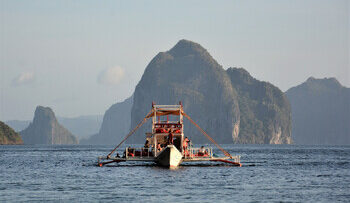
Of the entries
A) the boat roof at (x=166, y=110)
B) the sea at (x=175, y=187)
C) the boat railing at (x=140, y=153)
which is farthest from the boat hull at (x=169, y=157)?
the boat roof at (x=166, y=110)

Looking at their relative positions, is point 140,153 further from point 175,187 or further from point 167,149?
point 175,187

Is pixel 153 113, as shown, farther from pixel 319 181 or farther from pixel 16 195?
pixel 16 195

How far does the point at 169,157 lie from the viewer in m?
68.1

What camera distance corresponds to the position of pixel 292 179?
195 ft

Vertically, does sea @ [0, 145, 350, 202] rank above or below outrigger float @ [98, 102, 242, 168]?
below

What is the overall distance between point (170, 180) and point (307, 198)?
15536 millimetres

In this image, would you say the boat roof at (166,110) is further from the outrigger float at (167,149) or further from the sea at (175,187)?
the sea at (175,187)

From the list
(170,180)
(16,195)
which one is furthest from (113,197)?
(170,180)

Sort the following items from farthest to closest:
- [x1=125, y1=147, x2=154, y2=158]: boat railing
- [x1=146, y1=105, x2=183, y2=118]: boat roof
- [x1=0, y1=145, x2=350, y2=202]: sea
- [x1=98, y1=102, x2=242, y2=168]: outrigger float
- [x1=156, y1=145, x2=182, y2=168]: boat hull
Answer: [x1=125, y1=147, x2=154, y2=158]: boat railing
[x1=146, y1=105, x2=183, y2=118]: boat roof
[x1=98, y1=102, x2=242, y2=168]: outrigger float
[x1=156, y1=145, x2=182, y2=168]: boat hull
[x1=0, y1=145, x2=350, y2=202]: sea

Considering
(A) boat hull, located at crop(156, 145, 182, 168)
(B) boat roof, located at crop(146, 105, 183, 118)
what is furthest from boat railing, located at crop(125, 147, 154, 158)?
(B) boat roof, located at crop(146, 105, 183, 118)

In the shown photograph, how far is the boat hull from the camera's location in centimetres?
6814

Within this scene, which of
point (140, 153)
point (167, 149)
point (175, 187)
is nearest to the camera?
point (175, 187)

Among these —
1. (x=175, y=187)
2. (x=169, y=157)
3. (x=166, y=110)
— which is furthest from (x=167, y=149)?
Result: (x=175, y=187)

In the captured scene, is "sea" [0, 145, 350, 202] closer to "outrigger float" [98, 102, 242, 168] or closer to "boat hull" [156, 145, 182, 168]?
"boat hull" [156, 145, 182, 168]
